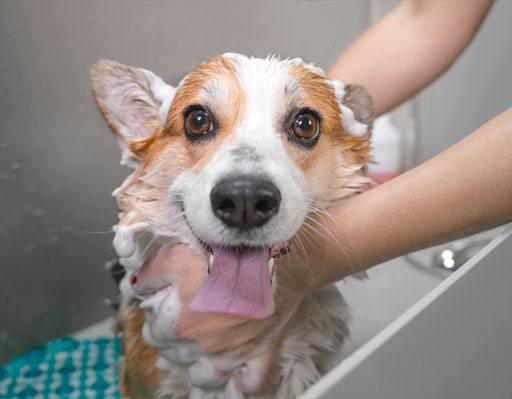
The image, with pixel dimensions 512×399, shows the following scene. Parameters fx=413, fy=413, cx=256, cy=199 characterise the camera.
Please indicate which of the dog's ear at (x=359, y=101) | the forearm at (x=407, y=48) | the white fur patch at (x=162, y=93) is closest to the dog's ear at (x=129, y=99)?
the white fur patch at (x=162, y=93)

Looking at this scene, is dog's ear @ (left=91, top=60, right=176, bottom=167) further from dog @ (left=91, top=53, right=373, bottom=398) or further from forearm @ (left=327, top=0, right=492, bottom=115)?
forearm @ (left=327, top=0, right=492, bottom=115)

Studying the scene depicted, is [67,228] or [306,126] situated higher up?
[306,126]

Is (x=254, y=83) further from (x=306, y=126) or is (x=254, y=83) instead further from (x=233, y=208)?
(x=233, y=208)

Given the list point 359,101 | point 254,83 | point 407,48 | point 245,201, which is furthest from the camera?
point 407,48

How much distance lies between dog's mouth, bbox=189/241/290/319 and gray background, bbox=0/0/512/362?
0.35 metres

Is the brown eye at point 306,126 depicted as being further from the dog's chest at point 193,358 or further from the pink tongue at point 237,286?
the dog's chest at point 193,358

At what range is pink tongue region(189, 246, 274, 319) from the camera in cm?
61

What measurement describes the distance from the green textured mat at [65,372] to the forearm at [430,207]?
548 mm

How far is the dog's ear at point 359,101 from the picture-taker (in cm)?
86

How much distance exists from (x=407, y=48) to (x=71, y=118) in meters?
0.86

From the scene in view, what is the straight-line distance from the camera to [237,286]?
612 millimetres

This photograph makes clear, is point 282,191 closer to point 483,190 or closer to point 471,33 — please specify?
point 483,190

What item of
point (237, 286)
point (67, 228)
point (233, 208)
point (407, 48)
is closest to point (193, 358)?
point (237, 286)

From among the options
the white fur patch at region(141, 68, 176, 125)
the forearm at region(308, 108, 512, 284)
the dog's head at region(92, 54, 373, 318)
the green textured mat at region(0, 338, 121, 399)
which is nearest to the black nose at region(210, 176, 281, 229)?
the dog's head at region(92, 54, 373, 318)
